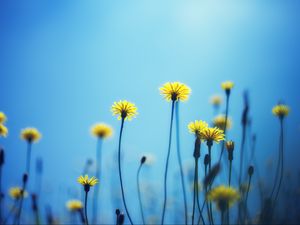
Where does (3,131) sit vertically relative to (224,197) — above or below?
above

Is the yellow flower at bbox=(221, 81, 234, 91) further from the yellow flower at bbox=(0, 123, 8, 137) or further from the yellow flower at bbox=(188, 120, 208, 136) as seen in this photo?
the yellow flower at bbox=(0, 123, 8, 137)

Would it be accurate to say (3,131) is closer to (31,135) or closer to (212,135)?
(31,135)

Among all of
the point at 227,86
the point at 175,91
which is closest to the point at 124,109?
the point at 175,91

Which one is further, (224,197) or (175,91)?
(175,91)

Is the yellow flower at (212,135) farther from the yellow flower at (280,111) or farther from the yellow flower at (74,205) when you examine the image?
the yellow flower at (74,205)

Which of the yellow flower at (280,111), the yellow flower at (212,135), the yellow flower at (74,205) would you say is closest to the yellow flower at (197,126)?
the yellow flower at (212,135)

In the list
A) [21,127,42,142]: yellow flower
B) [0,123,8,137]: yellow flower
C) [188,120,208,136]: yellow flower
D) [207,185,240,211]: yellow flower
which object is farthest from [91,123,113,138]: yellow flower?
[207,185,240,211]: yellow flower

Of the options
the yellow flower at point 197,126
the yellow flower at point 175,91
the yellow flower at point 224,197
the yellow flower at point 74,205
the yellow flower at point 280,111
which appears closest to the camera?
the yellow flower at point 224,197
